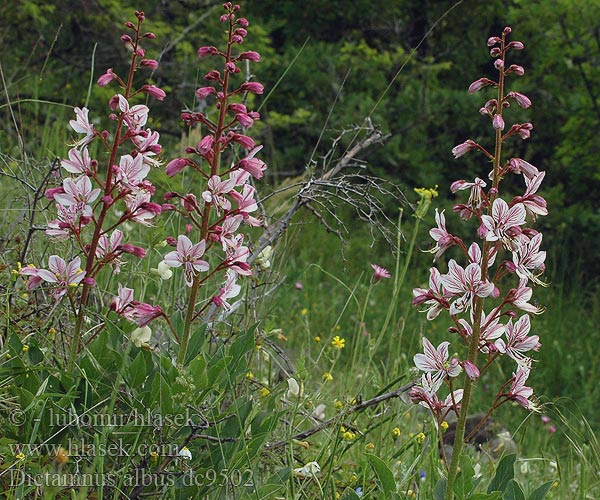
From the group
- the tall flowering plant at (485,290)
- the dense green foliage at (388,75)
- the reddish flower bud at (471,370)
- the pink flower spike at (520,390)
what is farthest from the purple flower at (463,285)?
the dense green foliage at (388,75)

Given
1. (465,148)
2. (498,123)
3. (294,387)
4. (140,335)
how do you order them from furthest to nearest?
1. (294,387)
2. (140,335)
3. (465,148)
4. (498,123)

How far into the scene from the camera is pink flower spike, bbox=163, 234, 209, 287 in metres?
2.09

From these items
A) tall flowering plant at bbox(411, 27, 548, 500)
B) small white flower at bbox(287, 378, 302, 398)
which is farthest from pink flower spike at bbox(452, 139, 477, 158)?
small white flower at bbox(287, 378, 302, 398)

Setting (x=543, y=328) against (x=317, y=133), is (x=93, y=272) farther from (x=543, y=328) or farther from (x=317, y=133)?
(x=317, y=133)

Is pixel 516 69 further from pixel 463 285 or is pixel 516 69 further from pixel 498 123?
pixel 463 285

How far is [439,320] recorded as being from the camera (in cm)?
663

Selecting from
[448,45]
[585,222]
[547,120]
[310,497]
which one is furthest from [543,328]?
[310,497]

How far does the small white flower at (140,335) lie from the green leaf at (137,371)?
14cm

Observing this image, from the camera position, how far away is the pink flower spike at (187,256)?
6.86 ft

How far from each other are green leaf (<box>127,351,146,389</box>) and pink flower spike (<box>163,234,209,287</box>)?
24 centimetres

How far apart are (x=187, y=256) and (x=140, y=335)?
0.91ft

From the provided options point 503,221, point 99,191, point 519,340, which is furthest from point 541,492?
point 99,191

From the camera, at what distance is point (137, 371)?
2076mm

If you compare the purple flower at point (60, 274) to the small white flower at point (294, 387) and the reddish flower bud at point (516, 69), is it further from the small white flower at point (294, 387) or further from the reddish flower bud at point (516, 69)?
the reddish flower bud at point (516, 69)
